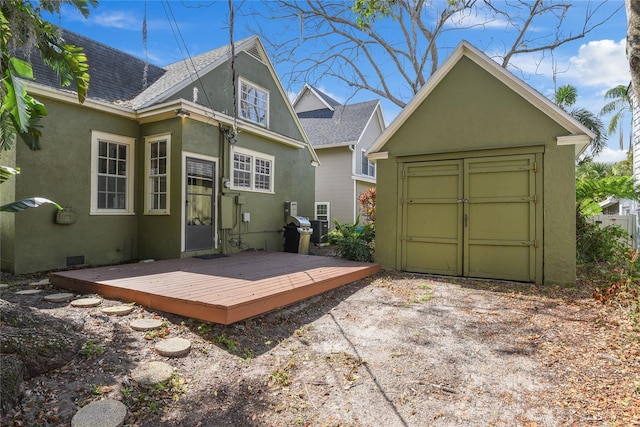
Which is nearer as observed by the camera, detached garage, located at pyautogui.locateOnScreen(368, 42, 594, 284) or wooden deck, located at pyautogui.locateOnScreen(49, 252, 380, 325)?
wooden deck, located at pyautogui.locateOnScreen(49, 252, 380, 325)

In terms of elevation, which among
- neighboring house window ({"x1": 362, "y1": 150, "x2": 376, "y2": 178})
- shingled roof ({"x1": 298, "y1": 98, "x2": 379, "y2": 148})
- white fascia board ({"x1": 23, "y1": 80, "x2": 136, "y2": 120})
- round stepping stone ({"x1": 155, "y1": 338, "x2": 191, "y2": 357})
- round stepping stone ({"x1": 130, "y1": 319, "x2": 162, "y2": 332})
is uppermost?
shingled roof ({"x1": 298, "y1": 98, "x2": 379, "y2": 148})

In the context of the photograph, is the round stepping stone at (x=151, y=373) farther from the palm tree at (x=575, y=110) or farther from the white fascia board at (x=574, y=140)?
the palm tree at (x=575, y=110)

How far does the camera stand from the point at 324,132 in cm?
1758

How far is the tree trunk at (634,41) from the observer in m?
3.74

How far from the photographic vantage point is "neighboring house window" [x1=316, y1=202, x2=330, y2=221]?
55.2ft

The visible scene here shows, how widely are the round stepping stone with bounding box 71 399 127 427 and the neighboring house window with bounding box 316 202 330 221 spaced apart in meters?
14.5

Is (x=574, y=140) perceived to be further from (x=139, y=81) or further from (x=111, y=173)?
(x=139, y=81)

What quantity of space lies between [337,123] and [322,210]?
187 inches

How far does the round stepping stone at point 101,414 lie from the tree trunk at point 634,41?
582cm

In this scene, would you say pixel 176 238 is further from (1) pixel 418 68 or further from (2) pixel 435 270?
(1) pixel 418 68

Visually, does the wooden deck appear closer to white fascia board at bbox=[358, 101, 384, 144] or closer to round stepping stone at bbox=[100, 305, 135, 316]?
round stepping stone at bbox=[100, 305, 135, 316]

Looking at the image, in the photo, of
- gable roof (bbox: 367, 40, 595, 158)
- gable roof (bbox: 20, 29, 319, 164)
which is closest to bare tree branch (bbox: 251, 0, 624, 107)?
gable roof (bbox: 20, 29, 319, 164)

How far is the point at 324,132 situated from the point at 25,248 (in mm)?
13617

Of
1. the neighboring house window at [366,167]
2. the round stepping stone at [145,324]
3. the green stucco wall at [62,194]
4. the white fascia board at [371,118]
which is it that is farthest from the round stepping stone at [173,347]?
the neighboring house window at [366,167]
